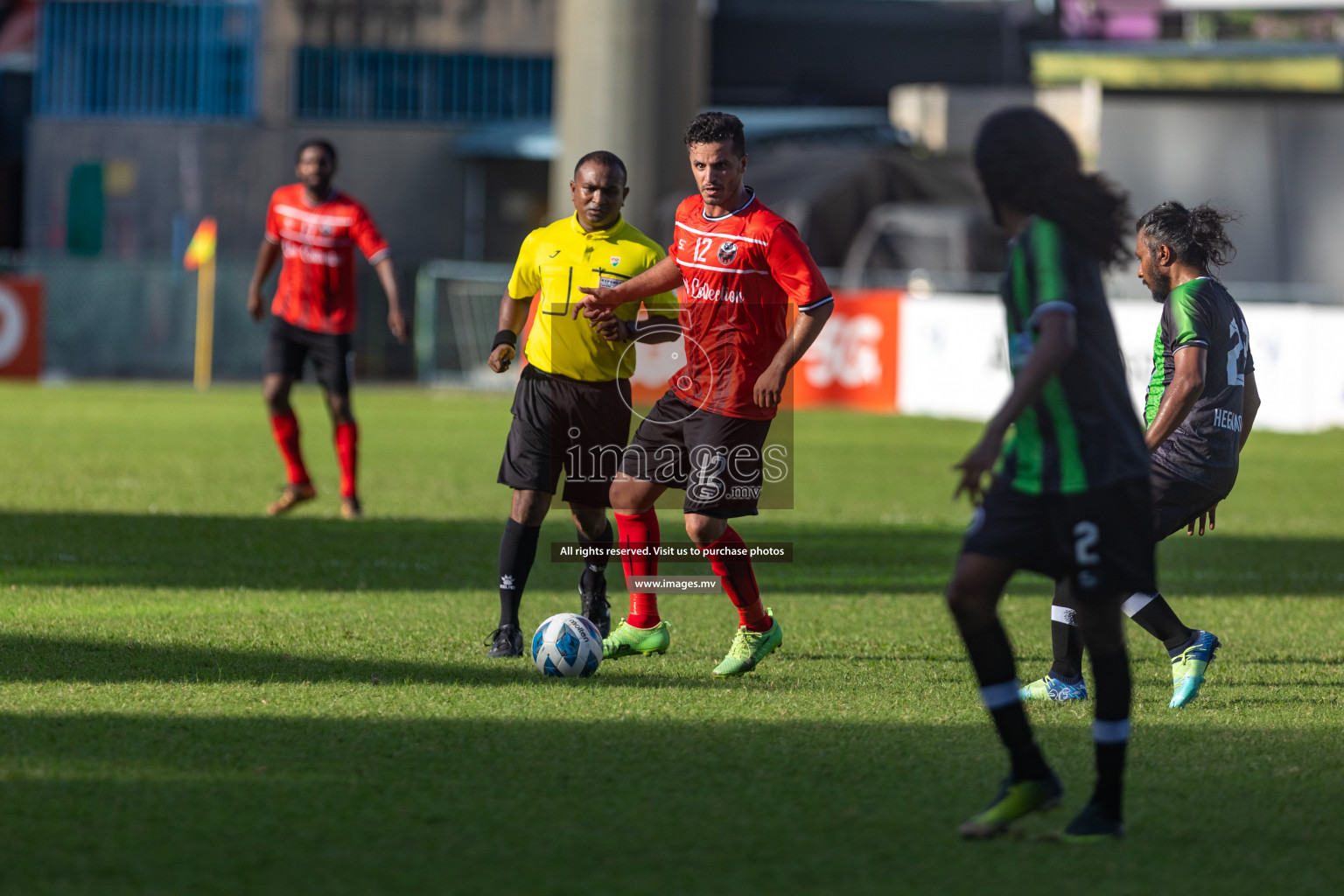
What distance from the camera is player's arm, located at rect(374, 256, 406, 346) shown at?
1129 cm

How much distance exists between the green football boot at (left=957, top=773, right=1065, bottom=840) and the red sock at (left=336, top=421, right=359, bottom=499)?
797 centimetres

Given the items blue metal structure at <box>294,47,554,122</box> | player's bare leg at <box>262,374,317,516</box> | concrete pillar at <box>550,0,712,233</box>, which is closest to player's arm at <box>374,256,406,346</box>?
player's bare leg at <box>262,374,317,516</box>

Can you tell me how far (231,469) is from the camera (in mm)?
15633

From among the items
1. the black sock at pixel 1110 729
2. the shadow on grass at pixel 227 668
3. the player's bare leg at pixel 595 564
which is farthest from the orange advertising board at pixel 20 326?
the black sock at pixel 1110 729

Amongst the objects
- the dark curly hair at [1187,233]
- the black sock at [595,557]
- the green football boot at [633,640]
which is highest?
the dark curly hair at [1187,233]

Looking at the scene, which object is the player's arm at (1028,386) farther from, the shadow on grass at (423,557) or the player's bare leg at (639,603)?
the shadow on grass at (423,557)

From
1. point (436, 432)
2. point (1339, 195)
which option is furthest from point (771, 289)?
point (1339, 195)

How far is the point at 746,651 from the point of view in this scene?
7203 mm

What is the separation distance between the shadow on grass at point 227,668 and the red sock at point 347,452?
4.88 m

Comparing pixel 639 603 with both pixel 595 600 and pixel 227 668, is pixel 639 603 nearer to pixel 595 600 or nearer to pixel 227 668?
pixel 595 600

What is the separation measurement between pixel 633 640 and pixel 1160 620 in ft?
6.99

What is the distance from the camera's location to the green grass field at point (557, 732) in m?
4.50

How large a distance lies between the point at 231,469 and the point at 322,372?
12.3 ft

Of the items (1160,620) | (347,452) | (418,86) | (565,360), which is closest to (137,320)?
(418,86)
